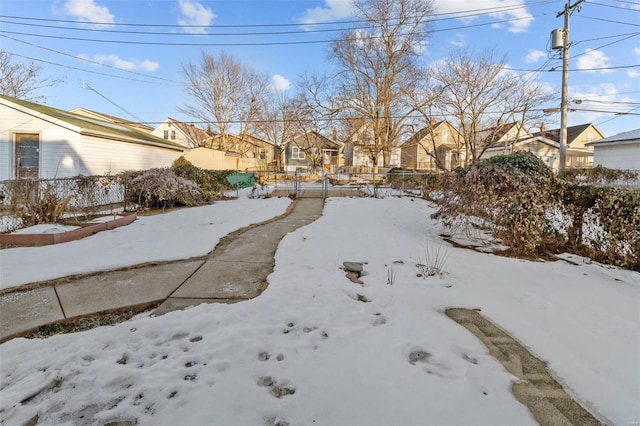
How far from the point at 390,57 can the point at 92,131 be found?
2242cm

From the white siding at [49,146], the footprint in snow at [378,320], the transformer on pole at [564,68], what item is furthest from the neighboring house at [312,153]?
the footprint in snow at [378,320]

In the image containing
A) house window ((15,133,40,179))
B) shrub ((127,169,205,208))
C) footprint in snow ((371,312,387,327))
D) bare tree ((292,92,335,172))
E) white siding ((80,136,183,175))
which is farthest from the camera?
bare tree ((292,92,335,172))

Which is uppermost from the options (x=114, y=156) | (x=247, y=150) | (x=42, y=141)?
(x=247, y=150)

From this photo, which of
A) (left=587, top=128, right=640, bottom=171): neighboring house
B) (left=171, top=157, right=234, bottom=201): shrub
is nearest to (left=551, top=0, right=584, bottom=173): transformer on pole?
(left=587, top=128, right=640, bottom=171): neighboring house

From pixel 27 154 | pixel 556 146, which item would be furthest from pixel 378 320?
pixel 556 146

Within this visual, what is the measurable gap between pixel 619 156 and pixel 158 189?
2452 centimetres

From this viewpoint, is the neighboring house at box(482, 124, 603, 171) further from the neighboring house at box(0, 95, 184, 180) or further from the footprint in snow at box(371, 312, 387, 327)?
the footprint in snow at box(371, 312, 387, 327)

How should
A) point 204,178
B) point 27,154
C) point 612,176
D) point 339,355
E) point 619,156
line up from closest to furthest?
point 339,355
point 27,154
point 204,178
point 612,176
point 619,156

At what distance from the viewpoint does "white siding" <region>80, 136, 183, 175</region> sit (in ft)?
33.5

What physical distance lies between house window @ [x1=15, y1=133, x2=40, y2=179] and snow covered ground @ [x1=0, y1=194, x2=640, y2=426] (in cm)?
808

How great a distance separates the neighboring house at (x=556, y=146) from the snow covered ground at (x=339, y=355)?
27.7 metres

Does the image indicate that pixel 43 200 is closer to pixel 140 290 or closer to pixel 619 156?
pixel 140 290

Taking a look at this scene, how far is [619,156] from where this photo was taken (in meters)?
19.2

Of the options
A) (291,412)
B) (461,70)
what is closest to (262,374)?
(291,412)
